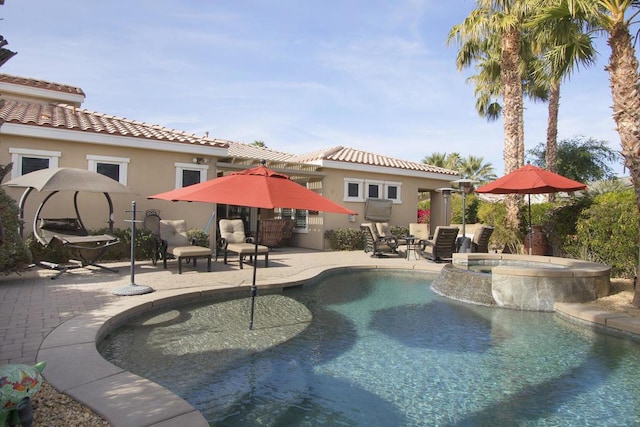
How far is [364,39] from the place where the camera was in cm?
1432

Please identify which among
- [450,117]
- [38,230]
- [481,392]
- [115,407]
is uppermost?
[450,117]

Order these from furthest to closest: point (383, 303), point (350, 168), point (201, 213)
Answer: point (350, 168) < point (201, 213) < point (383, 303)

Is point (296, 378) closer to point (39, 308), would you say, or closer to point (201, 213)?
point (39, 308)

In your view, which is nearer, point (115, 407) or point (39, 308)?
point (115, 407)

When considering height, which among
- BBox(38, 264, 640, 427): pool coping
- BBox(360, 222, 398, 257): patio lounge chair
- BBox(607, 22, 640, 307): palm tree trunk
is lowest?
BBox(38, 264, 640, 427): pool coping

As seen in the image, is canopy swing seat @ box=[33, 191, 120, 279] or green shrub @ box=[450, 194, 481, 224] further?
green shrub @ box=[450, 194, 481, 224]

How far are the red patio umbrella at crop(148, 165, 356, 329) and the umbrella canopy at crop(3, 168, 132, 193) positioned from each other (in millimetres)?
4228

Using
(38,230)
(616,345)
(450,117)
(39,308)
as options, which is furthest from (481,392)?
(450,117)

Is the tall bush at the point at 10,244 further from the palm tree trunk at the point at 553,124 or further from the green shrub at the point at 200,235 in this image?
the palm tree trunk at the point at 553,124

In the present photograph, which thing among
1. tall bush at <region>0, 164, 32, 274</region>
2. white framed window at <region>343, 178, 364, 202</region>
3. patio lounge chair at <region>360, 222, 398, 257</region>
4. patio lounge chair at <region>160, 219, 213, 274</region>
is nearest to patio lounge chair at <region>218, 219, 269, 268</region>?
patio lounge chair at <region>160, 219, 213, 274</region>

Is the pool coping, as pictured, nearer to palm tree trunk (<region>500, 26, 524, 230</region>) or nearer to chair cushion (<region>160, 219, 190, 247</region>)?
chair cushion (<region>160, 219, 190, 247</region>)

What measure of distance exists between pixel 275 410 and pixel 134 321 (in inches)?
140

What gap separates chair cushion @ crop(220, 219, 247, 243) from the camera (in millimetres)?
12273

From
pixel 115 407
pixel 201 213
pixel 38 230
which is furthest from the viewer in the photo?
pixel 201 213
